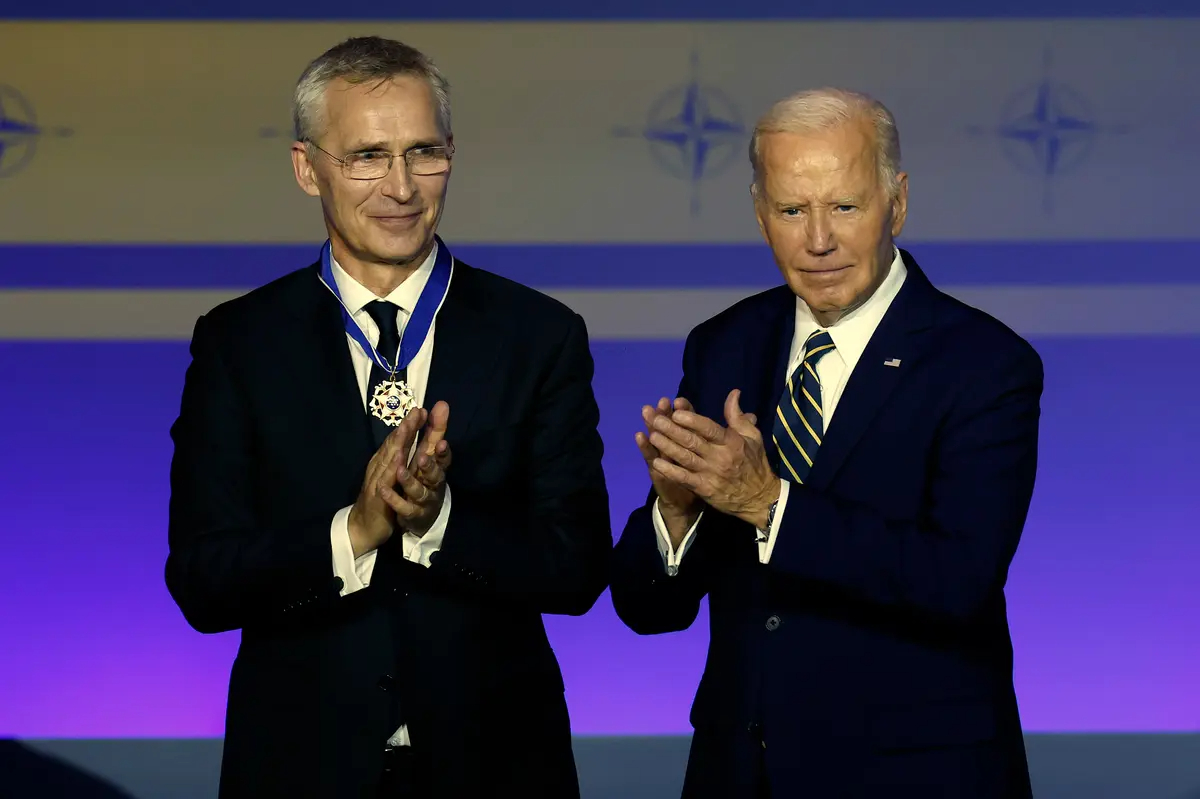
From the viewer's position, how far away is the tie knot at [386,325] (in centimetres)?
272

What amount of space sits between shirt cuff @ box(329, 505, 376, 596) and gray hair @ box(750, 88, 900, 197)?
836 mm

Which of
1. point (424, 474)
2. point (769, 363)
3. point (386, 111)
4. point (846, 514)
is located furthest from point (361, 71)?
point (846, 514)

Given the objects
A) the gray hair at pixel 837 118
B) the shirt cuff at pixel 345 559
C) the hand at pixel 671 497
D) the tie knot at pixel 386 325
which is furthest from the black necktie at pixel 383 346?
the gray hair at pixel 837 118

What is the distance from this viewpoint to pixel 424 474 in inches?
97.0

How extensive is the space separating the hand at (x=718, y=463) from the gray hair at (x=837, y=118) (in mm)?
488

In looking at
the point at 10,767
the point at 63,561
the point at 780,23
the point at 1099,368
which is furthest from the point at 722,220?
the point at 10,767

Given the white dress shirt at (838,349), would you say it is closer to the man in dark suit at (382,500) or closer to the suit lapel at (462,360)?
the man in dark suit at (382,500)

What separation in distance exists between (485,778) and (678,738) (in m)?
2.54

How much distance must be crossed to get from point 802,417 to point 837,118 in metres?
0.45

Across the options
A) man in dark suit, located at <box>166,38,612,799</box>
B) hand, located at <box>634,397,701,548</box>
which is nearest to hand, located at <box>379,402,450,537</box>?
man in dark suit, located at <box>166,38,612,799</box>

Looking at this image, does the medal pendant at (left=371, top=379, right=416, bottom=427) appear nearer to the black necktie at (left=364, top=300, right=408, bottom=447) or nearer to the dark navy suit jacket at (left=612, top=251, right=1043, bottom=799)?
the black necktie at (left=364, top=300, right=408, bottom=447)

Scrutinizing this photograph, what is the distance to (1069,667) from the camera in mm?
5188

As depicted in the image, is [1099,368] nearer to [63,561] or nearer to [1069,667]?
[1069,667]

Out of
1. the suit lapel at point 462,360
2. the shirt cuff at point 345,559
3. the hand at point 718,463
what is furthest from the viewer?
the suit lapel at point 462,360
